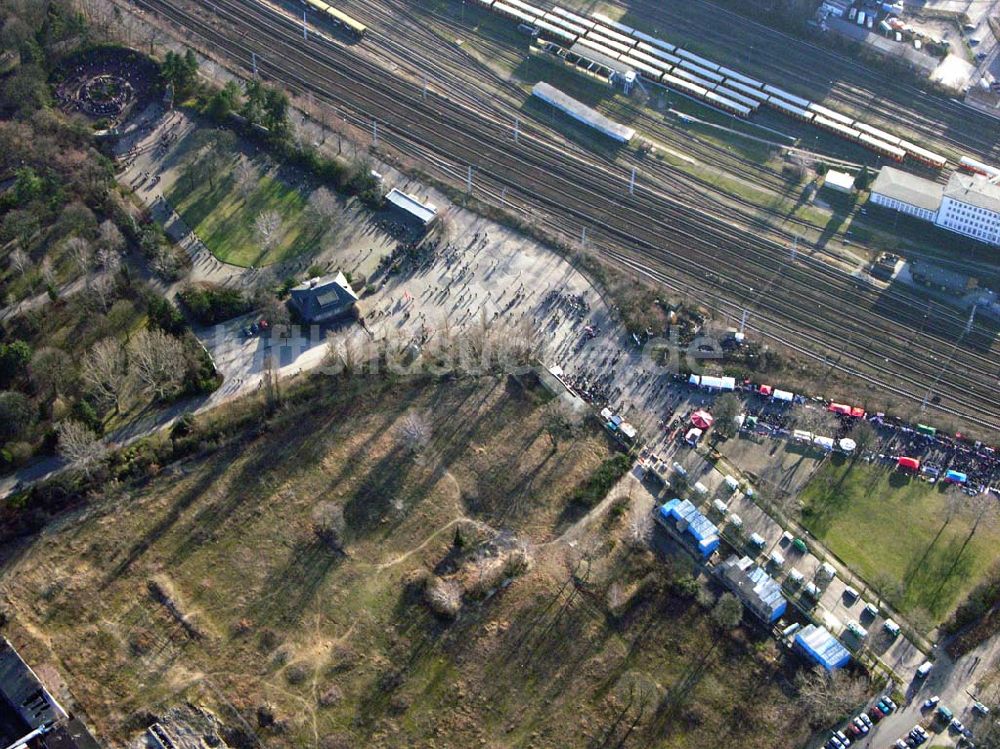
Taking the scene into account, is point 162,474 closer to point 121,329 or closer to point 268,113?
point 121,329

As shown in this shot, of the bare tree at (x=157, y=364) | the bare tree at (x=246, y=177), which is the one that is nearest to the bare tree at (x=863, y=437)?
the bare tree at (x=157, y=364)

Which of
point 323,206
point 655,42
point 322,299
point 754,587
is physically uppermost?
point 655,42

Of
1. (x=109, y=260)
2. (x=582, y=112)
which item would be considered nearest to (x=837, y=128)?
(x=582, y=112)

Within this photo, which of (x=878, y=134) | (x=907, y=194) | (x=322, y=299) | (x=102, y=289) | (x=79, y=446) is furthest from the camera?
(x=878, y=134)

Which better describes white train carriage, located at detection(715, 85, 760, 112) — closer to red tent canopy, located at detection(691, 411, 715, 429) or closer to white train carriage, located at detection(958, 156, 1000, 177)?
white train carriage, located at detection(958, 156, 1000, 177)

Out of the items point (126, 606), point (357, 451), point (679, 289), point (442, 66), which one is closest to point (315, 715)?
point (126, 606)

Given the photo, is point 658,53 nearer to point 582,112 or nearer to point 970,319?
point 582,112

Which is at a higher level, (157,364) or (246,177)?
(246,177)
